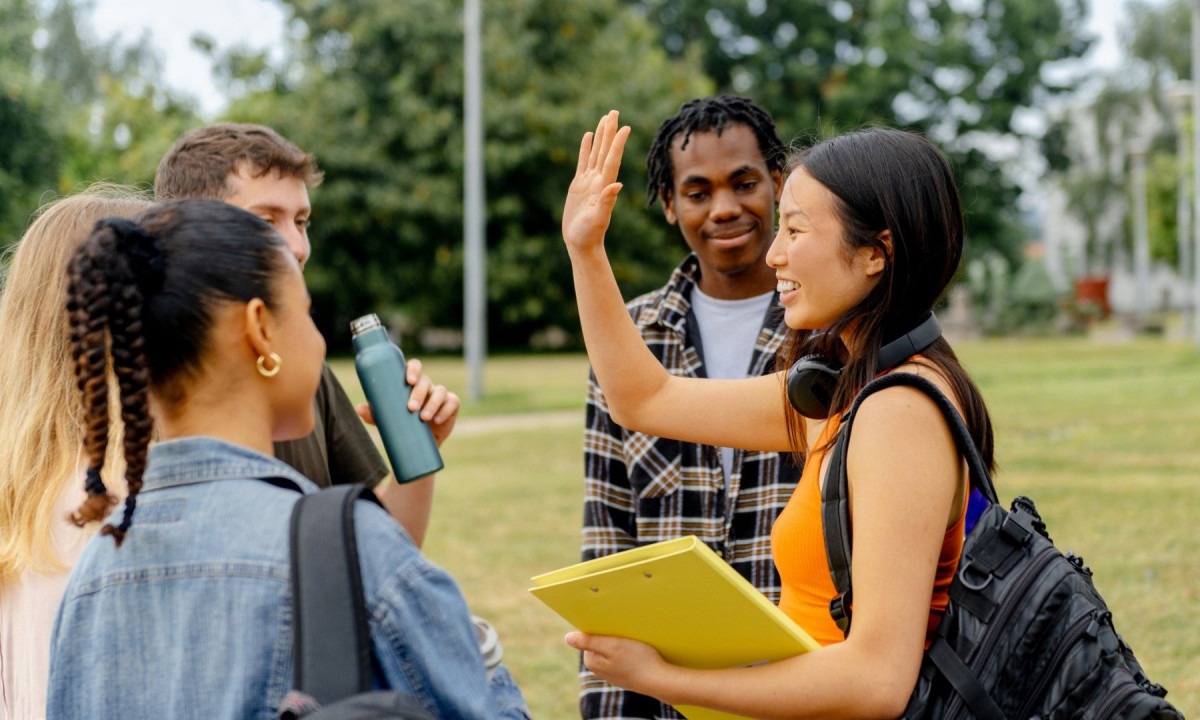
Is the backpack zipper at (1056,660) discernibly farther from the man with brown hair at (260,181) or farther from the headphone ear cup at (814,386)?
the man with brown hair at (260,181)

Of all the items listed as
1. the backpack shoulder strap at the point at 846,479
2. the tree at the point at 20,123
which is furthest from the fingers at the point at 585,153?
the tree at the point at 20,123

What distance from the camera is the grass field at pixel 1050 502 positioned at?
20.6ft

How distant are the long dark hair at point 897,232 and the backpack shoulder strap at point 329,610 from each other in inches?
39.8

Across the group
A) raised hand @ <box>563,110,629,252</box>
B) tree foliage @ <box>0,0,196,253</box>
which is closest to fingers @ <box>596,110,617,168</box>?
raised hand @ <box>563,110,629,252</box>

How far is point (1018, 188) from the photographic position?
43656mm

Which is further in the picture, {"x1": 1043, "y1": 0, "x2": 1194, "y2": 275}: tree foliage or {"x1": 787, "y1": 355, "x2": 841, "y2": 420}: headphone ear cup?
{"x1": 1043, "y1": 0, "x2": 1194, "y2": 275}: tree foliage

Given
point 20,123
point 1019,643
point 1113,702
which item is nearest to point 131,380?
point 1019,643

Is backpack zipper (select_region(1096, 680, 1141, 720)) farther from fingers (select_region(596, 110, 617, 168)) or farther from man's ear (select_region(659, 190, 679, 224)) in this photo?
man's ear (select_region(659, 190, 679, 224))

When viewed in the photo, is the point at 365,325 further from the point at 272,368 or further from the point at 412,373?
the point at 272,368

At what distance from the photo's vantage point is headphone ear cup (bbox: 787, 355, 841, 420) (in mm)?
2240

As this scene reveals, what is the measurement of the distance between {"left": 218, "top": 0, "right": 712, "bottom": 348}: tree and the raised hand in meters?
26.9

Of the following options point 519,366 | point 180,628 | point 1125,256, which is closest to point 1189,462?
point 180,628

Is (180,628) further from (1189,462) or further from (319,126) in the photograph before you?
(319,126)

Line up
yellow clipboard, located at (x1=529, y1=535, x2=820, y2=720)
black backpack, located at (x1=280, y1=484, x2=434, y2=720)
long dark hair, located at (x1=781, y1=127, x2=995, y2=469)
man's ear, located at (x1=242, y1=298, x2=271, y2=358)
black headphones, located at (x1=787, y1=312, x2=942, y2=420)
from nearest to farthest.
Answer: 1. black backpack, located at (x1=280, y1=484, x2=434, y2=720)
2. man's ear, located at (x1=242, y1=298, x2=271, y2=358)
3. yellow clipboard, located at (x1=529, y1=535, x2=820, y2=720)
4. long dark hair, located at (x1=781, y1=127, x2=995, y2=469)
5. black headphones, located at (x1=787, y1=312, x2=942, y2=420)
